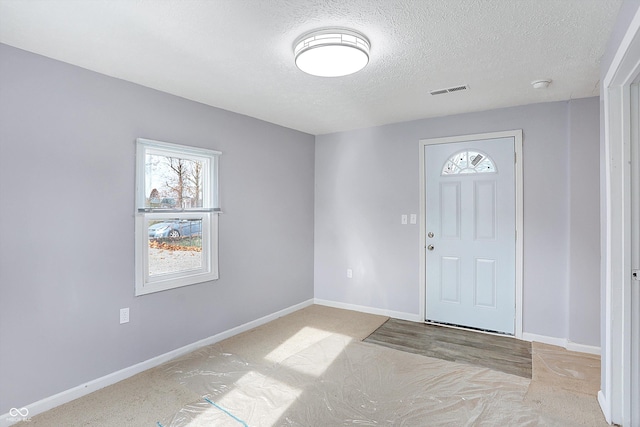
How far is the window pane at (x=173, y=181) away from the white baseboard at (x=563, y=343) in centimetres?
356

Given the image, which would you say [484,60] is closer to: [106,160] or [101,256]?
[106,160]

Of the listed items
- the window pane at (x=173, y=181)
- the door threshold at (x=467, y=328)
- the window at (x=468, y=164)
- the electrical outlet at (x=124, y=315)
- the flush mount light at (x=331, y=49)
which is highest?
the flush mount light at (x=331, y=49)

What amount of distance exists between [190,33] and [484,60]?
196 centimetres

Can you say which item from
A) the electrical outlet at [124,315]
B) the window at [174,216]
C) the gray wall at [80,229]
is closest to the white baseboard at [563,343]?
the gray wall at [80,229]

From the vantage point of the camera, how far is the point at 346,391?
2.48 meters

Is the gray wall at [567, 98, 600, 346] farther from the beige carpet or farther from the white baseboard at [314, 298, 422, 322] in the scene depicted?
the white baseboard at [314, 298, 422, 322]

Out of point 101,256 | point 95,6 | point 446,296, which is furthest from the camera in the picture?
A: point 446,296

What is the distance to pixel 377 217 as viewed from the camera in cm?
436

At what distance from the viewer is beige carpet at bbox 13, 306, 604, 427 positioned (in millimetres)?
2166

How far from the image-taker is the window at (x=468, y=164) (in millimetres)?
3666

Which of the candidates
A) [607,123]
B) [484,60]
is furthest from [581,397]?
[484,60]

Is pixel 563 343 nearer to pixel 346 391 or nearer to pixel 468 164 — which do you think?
pixel 468 164

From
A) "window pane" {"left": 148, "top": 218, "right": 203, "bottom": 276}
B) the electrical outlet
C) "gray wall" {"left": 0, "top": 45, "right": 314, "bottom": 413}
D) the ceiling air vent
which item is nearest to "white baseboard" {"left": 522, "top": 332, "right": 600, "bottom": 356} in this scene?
the ceiling air vent

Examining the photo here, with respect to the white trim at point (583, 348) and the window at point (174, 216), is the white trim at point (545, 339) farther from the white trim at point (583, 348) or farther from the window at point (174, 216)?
the window at point (174, 216)
